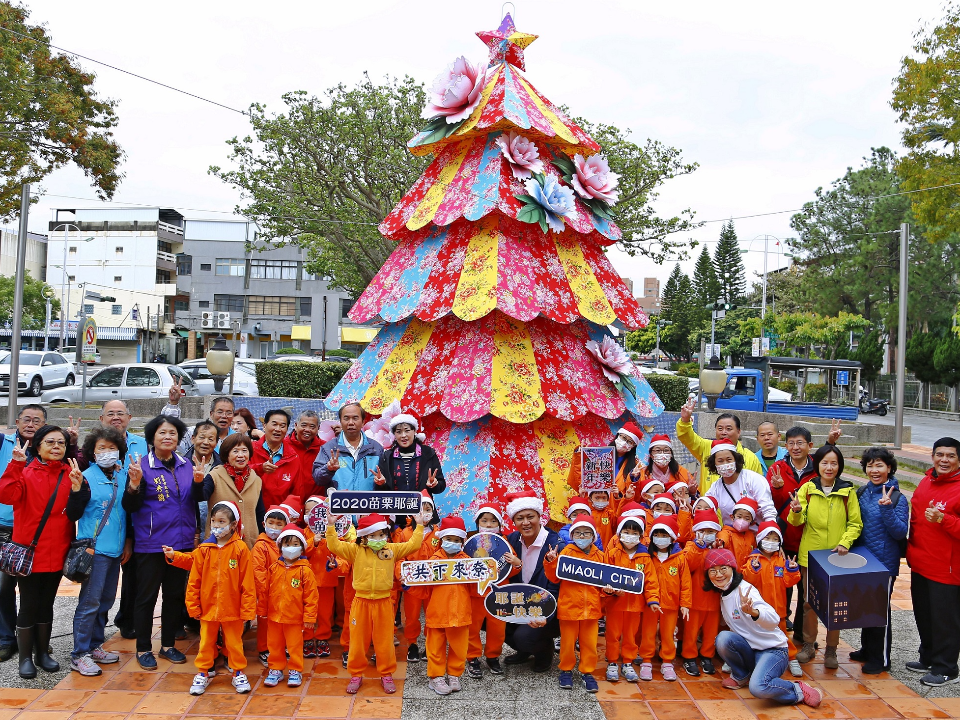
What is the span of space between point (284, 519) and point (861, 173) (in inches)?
1436

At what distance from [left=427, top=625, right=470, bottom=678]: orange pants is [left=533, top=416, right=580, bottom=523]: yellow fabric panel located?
137cm

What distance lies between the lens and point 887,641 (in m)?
Answer: 5.04

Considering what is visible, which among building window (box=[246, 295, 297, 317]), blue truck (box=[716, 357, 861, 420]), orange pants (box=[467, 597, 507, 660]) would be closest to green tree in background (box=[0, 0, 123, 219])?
orange pants (box=[467, 597, 507, 660])

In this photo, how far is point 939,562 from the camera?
190 inches

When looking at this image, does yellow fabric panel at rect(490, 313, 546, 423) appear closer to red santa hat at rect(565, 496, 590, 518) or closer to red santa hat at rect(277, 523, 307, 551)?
red santa hat at rect(565, 496, 590, 518)

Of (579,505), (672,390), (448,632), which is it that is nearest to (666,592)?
(579,505)

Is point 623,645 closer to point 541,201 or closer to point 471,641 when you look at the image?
point 471,641

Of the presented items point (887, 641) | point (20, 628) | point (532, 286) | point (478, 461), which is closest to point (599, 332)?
point (532, 286)

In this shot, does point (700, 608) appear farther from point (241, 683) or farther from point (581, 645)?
point (241, 683)

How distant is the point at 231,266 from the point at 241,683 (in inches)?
1721

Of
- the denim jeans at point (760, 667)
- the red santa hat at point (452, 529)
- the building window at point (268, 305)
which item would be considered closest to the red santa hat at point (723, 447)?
the denim jeans at point (760, 667)

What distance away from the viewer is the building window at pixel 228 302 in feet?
148

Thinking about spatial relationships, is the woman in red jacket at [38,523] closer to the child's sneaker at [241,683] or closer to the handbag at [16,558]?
the handbag at [16,558]

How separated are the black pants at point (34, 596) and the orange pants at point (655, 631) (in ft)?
12.2
